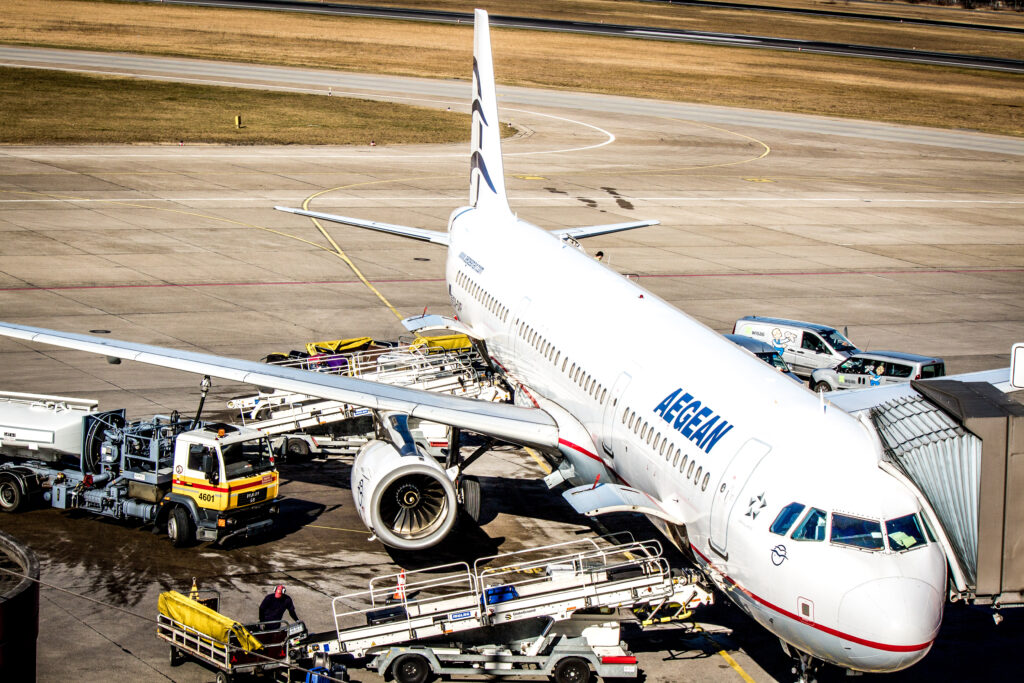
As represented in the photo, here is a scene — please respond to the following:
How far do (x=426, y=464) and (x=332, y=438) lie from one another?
822 cm

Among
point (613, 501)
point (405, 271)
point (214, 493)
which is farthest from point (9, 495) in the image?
point (405, 271)

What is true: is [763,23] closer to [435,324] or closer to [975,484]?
[435,324]

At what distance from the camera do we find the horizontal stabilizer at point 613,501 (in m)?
19.1

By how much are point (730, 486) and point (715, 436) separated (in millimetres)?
1145

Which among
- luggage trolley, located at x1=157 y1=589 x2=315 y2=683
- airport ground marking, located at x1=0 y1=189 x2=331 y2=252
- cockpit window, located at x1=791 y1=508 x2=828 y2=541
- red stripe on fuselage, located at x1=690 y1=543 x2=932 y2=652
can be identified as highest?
airport ground marking, located at x1=0 y1=189 x2=331 y2=252

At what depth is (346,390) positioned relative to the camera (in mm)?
24391

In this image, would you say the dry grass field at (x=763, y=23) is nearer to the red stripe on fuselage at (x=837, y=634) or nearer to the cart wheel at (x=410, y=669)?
the cart wheel at (x=410, y=669)

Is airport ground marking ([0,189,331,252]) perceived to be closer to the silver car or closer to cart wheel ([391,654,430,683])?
the silver car

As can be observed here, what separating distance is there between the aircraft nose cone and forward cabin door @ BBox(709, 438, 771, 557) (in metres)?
2.51

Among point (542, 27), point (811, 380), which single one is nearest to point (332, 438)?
point (811, 380)

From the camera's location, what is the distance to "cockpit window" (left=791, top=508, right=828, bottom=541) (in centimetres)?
1608

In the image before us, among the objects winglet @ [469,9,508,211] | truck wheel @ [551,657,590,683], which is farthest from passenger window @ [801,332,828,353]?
truck wheel @ [551,657,590,683]

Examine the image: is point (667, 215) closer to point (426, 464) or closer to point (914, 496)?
point (426, 464)

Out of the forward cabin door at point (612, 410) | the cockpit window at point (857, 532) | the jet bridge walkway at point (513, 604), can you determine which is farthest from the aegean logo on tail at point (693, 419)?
the cockpit window at point (857, 532)
